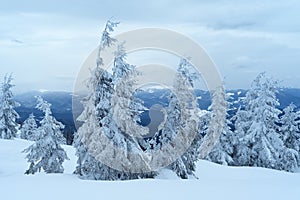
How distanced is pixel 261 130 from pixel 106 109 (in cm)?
1975

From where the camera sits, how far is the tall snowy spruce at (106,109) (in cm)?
1460

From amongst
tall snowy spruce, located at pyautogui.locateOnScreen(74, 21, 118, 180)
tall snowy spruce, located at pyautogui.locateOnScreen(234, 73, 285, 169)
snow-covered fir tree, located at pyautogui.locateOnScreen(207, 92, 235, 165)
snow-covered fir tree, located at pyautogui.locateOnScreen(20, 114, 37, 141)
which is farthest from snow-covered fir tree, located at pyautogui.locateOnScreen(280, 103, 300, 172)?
snow-covered fir tree, located at pyautogui.locateOnScreen(20, 114, 37, 141)

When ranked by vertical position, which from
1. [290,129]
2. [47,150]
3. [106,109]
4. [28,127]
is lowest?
[28,127]

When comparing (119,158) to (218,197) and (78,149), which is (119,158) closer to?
(78,149)

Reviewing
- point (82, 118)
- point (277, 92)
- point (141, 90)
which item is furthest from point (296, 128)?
point (82, 118)

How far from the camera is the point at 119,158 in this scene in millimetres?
14602

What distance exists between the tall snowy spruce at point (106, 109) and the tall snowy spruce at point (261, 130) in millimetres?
18402

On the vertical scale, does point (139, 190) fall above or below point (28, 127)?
above

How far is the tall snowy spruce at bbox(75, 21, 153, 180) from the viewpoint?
14.6 m

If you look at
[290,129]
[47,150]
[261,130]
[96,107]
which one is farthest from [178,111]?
[290,129]

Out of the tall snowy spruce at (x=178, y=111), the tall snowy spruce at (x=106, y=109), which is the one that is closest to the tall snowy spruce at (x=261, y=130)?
the tall snowy spruce at (x=178, y=111)

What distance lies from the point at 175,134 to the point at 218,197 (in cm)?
1026

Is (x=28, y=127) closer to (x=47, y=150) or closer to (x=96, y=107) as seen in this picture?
(x=47, y=150)

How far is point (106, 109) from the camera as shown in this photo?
15078 mm
